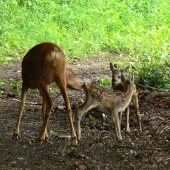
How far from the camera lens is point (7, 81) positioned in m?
9.16

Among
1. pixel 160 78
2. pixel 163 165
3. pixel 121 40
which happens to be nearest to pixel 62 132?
pixel 163 165

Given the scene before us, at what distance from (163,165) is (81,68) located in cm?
579

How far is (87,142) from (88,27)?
27.4 ft

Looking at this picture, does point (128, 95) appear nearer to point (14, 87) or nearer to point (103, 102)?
point (103, 102)

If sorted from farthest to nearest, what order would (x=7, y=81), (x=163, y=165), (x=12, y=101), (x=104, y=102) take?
(x=7, y=81) < (x=12, y=101) < (x=104, y=102) < (x=163, y=165)

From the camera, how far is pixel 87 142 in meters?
5.67

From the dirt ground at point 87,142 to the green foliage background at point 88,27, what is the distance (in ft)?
7.97

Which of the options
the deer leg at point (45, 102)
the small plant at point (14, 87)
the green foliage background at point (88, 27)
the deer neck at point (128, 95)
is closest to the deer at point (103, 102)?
the deer neck at point (128, 95)

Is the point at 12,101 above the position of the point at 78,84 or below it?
below

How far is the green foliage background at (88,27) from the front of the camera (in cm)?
1135

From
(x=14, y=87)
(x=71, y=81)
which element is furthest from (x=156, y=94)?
(x=14, y=87)

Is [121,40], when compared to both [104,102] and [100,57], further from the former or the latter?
[104,102]

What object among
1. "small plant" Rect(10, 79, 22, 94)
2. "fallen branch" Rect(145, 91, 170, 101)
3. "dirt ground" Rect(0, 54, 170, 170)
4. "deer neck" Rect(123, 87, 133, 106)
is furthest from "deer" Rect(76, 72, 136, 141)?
"small plant" Rect(10, 79, 22, 94)

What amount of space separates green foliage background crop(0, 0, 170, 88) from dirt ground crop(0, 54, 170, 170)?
2.43 meters
